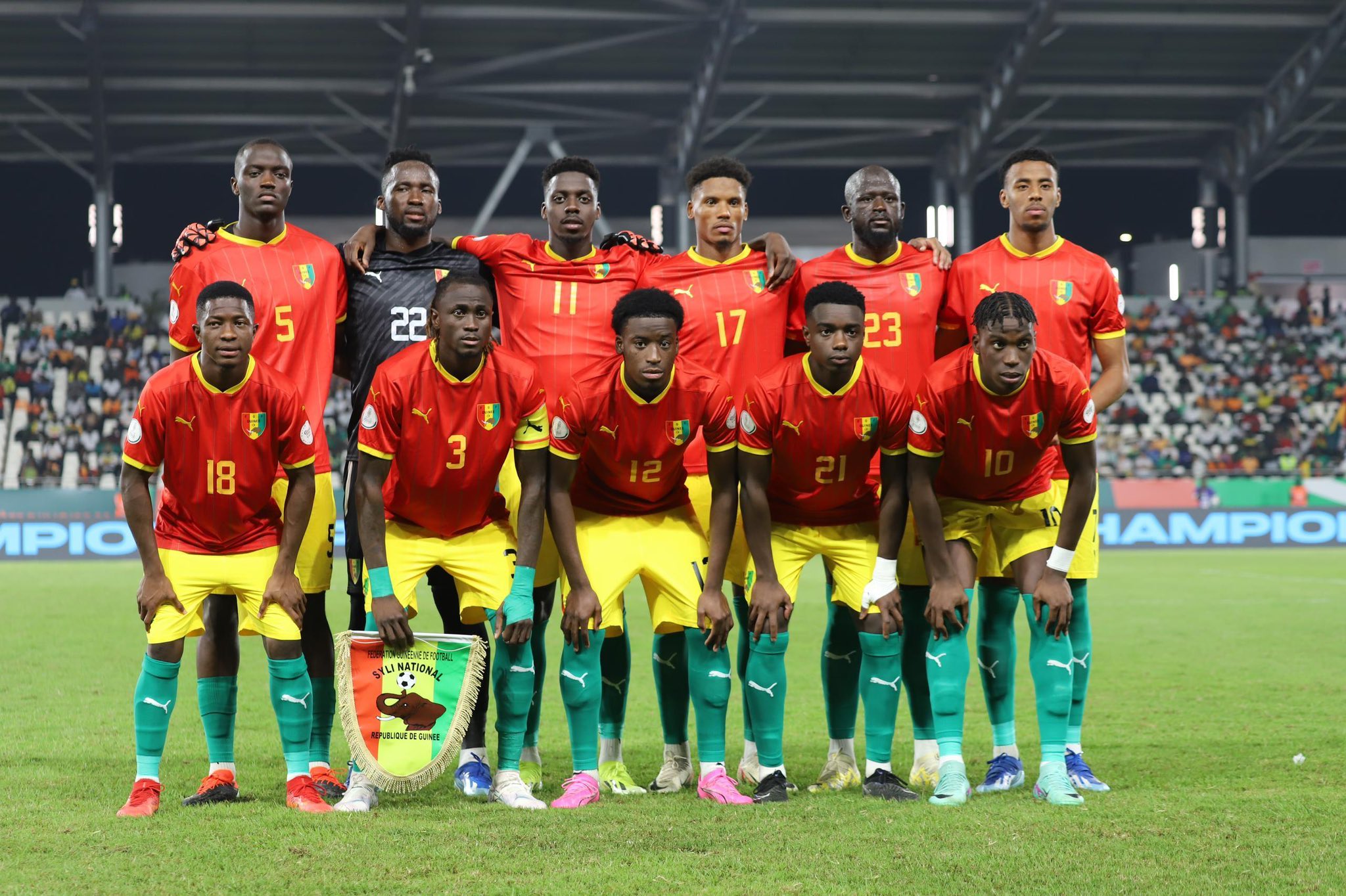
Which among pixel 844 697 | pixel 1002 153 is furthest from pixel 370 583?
pixel 1002 153

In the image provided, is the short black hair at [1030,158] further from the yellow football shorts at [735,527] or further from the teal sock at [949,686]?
the teal sock at [949,686]

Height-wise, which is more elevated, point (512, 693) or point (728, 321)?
point (728, 321)

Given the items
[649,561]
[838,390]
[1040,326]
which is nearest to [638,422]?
[649,561]

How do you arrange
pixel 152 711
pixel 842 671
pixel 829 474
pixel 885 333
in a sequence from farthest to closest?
1. pixel 885 333
2. pixel 842 671
3. pixel 829 474
4. pixel 152 711

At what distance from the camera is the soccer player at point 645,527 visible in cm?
531

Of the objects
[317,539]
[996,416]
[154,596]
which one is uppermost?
[996,416]

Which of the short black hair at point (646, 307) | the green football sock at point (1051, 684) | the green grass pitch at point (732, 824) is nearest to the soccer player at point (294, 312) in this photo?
the green grass pitch at point (732, 824)

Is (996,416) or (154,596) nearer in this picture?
(154,596)

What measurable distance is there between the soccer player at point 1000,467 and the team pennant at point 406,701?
1.83m

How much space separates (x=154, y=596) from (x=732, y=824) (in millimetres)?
2310

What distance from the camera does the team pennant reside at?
524 centimetres

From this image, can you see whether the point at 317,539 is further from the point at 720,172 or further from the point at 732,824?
the point at 720,172

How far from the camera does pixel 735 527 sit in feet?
18.7

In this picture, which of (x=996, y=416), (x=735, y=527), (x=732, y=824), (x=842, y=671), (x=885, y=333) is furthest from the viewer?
(x=885, y=333)
